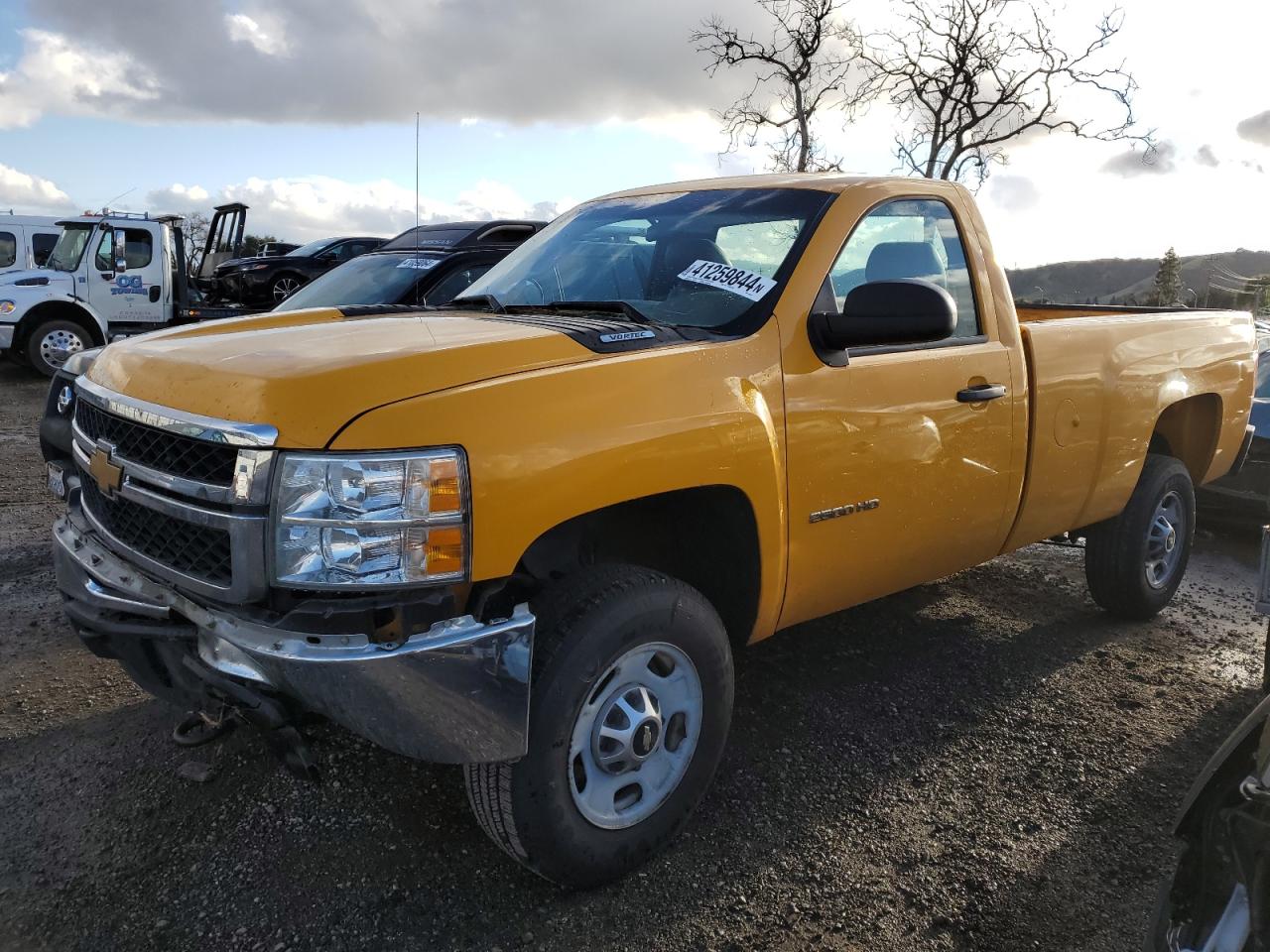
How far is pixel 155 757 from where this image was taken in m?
3.26

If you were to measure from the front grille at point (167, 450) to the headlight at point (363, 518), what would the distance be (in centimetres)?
21

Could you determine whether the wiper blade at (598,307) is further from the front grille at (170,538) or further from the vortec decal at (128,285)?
the vortec decal at (128,285)

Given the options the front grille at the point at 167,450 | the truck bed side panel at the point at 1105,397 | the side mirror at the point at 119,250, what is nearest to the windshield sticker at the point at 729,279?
the truck bed side panel at the point at 1105,397

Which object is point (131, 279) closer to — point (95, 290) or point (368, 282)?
point (95, 290)

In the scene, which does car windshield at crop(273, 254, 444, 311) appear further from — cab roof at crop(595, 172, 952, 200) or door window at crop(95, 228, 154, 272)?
door window at crop(95, 228, 154, 272)

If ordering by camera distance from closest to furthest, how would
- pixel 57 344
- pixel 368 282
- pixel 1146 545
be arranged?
pixel 1146 545 → pixel 368 282 → pixel 57 344

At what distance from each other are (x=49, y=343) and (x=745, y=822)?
42.1 ft

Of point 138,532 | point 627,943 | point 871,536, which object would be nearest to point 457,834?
point 627,943

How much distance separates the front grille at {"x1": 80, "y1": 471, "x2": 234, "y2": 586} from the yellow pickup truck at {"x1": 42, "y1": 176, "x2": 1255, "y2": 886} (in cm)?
1

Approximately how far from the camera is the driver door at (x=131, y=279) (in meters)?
13.2

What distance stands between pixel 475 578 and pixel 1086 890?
195cm

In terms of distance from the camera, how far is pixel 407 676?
2.11 meters

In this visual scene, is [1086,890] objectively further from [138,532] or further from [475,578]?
[138,532]

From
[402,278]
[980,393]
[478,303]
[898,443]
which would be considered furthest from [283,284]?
[898,443]
